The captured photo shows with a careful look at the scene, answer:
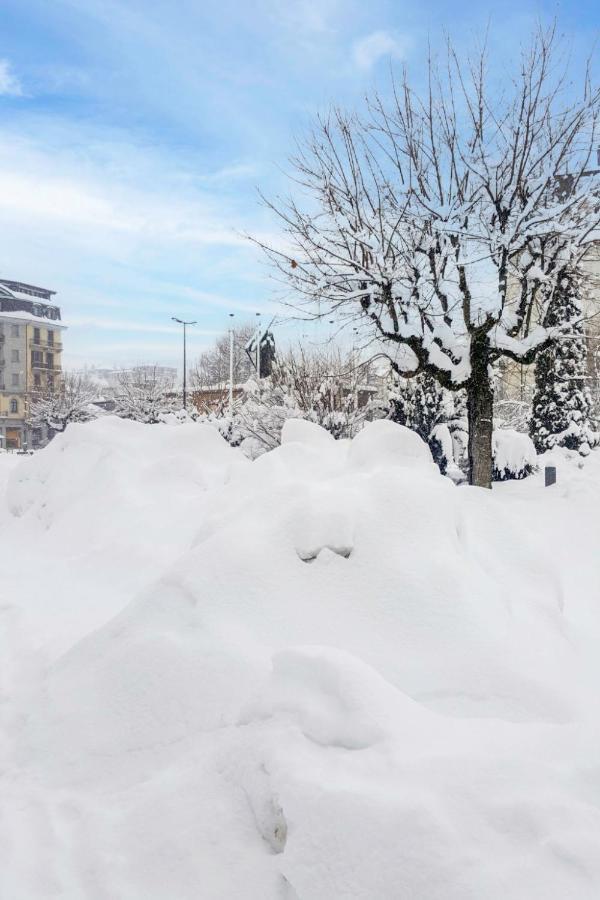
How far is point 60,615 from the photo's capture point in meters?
6.12

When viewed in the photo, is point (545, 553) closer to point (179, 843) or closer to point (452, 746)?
point (452, 746)

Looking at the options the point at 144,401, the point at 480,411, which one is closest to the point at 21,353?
the point at 144,401

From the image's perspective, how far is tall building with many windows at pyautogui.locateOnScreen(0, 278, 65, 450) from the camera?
62.8m

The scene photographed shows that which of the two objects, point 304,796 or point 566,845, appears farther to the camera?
point 304,796

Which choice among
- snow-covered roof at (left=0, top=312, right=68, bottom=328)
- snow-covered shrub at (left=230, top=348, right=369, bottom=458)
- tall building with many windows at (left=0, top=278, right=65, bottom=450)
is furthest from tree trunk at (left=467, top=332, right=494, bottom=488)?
snow-covered roof at (left=0, top=312, right=68, bottom=328)

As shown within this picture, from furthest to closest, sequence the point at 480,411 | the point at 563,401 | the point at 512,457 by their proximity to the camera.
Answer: the point at 563,401
the point at 512,457
the point at 480,411

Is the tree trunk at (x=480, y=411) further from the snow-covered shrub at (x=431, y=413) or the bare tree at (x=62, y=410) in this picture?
the bare tree at (x=62, y=410)

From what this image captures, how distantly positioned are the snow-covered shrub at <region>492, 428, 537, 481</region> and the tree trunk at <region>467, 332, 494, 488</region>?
2.77 metres

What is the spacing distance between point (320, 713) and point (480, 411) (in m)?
10.1

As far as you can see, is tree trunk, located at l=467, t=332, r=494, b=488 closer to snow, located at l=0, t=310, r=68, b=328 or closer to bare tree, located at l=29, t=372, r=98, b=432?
bare tree, located at l=29, t=372, r=98, b=432

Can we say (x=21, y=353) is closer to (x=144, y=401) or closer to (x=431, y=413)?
(x=144, y=401)

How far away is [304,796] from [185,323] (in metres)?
44.3

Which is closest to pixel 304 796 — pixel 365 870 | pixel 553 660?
pixel 365 870

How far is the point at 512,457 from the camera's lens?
14867mm
